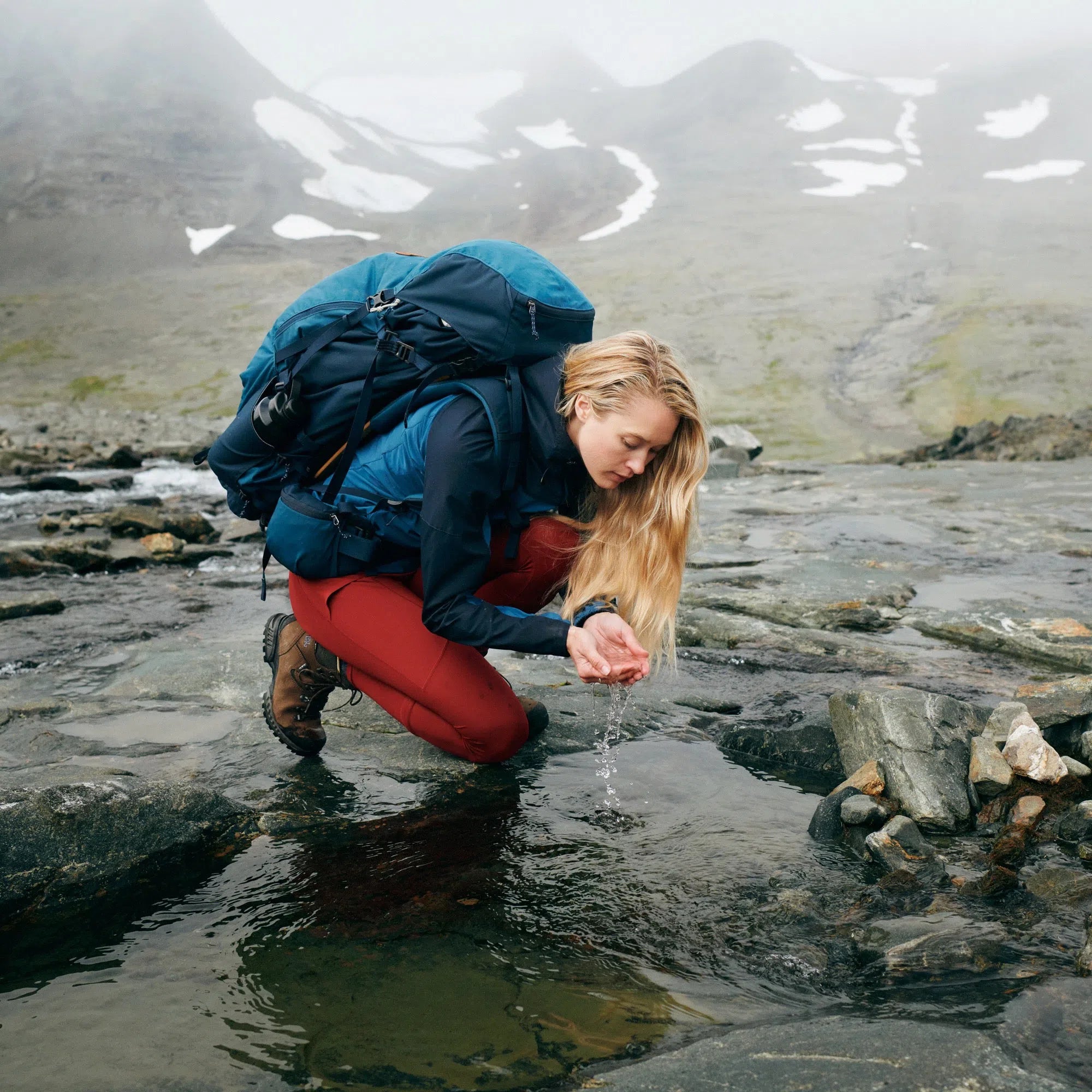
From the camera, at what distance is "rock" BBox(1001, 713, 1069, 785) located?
3.64m

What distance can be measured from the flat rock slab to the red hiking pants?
73.4 inches

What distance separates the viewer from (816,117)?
96.8 meters

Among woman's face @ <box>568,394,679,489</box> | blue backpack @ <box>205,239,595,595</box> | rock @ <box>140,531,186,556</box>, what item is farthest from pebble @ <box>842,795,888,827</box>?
rock @ <box>140,531,186,556</box>

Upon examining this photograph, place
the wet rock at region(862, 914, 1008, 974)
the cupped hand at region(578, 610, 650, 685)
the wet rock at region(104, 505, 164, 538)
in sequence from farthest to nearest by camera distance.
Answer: the wet rock at region(104, 505, 164, 538) → the cupped hand at region(578, 610, 650, 685) → the wet rock at region(862, 914, 1008, 974)

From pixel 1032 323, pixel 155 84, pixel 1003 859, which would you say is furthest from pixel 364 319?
pixel 155 84

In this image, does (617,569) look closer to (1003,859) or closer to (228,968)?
(1003,859)

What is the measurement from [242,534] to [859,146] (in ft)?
296

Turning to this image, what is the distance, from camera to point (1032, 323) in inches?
1602

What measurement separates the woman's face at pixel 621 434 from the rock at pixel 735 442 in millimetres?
18315

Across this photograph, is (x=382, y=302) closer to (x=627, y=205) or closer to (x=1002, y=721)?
(x=1002, y=721)

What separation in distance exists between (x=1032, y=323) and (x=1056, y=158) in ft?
171

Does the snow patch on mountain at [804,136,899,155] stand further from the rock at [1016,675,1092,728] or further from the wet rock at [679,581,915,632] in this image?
the rock at [1016,675,1092,728]

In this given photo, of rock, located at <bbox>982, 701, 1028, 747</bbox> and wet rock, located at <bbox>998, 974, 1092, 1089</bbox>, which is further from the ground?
wet rock, located at <bbox>998, 974, 1092, 1089</bbox>

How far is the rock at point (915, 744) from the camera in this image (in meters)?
3.62
